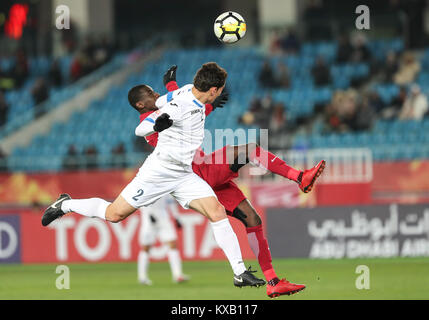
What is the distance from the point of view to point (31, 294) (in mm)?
11773

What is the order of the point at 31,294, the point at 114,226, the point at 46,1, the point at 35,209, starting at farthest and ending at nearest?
the point at 46,1 → the point at 35,209 → the point at 114,226 → the point at 31,294

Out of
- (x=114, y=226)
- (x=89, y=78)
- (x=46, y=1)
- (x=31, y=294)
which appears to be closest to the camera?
(x=31, y=294)

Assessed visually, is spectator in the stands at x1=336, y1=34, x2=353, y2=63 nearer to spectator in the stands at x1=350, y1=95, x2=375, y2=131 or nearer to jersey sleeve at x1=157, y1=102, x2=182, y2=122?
spectator in the stands at x1=350, y1=95, x2=375, y2=131

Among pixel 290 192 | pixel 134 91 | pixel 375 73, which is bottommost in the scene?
pixel 290 192

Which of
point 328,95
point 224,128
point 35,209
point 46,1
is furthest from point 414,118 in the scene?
point 46,1

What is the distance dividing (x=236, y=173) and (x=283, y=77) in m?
14.6

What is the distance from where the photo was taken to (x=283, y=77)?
76.0ft

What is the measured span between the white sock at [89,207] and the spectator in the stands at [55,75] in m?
17.0

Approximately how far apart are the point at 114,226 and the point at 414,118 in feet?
25.6

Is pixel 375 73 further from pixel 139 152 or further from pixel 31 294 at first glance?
pixel 31 294

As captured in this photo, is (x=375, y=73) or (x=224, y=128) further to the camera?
(x=375, y=73)

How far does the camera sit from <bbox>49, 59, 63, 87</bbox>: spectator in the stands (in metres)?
25.7

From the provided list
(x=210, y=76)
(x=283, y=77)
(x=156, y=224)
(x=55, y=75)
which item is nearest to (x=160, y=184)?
(x=210, y=76)

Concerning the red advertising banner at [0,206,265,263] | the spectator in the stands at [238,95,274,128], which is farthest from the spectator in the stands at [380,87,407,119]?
the red advertising banner at [0,206,265,263]
